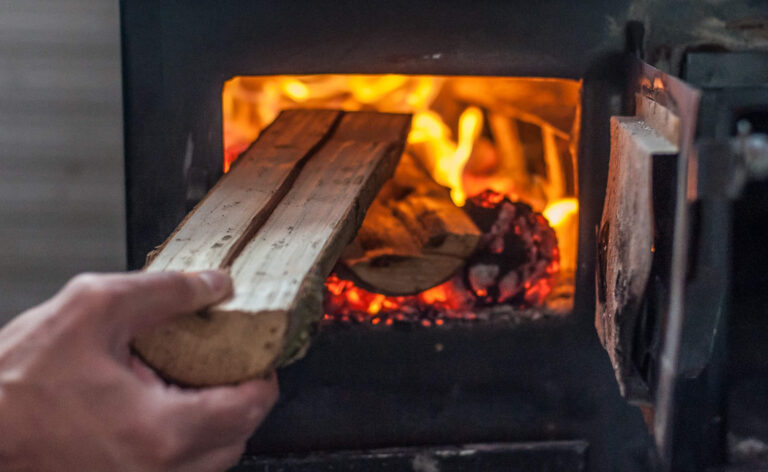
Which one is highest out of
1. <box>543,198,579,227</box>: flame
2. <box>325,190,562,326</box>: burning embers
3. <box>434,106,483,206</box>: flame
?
<box>434,106,483,206</box>: flame

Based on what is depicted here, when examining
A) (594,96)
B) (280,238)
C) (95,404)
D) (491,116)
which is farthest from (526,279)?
(95,404)

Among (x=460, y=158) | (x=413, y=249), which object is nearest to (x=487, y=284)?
(x=413, y=249)

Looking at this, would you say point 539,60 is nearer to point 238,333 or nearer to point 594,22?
point 594,22

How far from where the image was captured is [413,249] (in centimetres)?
122

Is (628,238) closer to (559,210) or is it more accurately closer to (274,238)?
(274,238)

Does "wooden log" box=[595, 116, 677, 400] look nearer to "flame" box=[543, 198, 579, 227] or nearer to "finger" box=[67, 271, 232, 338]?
"flame" box=[543, 198, 579, 227]

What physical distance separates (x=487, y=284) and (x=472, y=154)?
0.48 metres

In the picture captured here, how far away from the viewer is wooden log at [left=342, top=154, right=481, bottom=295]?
1205 millimetres

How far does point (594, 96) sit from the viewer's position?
3.97 feet

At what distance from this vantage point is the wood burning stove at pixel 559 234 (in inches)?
37.3

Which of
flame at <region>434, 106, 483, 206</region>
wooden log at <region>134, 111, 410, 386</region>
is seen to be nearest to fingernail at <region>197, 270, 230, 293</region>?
wooden log at <region>134, 111, 410, 386</region>

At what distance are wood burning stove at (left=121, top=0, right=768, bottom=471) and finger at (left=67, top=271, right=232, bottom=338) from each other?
519 mm

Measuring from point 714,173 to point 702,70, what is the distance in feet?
1.63

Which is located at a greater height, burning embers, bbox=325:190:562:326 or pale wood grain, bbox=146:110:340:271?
pale wood grain, bbox=146:110:340:271
